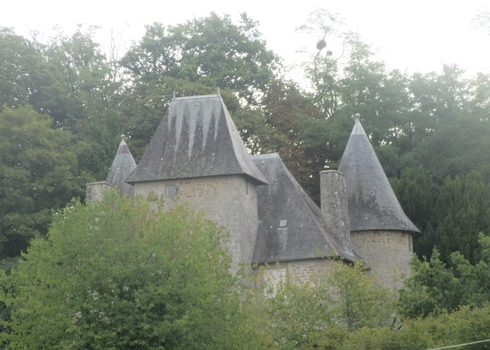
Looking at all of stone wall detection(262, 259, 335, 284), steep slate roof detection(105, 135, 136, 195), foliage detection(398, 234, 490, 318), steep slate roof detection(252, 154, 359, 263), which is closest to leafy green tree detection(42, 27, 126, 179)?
steep slate roof detection(105, 135, 136, 195)

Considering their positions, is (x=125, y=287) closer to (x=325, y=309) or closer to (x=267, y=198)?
(x=325, y=309)

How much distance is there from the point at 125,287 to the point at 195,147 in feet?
29.3

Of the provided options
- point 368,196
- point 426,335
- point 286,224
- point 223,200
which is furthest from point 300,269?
point 426,335

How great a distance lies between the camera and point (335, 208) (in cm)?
3706

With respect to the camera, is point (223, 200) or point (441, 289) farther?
point (223, 200)

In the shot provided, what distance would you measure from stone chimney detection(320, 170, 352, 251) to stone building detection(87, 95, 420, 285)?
0.03 m

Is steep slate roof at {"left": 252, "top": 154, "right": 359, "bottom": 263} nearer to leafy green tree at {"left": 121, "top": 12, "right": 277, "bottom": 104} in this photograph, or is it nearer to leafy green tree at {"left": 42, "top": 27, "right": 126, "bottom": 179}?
leafy green tree at {"left": 42, "top": 27, "right": 126, "bottom": 179}

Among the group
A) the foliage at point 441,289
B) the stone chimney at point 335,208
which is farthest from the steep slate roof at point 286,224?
the foliage at point 441,289

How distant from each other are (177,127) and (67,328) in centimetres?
1101

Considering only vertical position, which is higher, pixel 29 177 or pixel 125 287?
pixel 29 177

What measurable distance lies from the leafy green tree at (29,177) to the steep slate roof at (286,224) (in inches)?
355

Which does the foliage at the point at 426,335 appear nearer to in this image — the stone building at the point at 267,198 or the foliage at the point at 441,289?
the foliage at the point at 441,289

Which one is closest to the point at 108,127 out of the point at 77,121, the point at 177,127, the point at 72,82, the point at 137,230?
the point at 77,121

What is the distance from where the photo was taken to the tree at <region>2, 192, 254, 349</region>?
27547 millimetres
